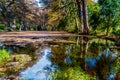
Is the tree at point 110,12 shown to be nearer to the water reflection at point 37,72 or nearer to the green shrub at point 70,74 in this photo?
the water reflection at point 37,72

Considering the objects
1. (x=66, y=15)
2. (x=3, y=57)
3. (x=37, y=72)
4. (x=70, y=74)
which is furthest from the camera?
(x=66, y=15)

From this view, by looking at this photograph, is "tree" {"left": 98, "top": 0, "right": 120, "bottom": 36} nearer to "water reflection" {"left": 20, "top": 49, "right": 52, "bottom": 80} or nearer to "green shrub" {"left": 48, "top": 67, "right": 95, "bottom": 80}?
"water reflection" {"left": 20, "top": 49, "right": 52, "bottom": 80}

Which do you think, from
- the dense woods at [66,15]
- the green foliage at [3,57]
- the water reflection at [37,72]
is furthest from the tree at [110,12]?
the water reflection at [37,72]

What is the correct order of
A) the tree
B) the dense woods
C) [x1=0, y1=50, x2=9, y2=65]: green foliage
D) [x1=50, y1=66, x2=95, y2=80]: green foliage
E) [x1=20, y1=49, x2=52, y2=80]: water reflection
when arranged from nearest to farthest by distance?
[x1=50, y1=66, x2=95, y2=80]: green foliage → [x1=20, y1=49, x2=52, y2=80]: water reflection → [x1=0, y1=50, x2=9, y2=65]: green foliage → the tree → the dense woods

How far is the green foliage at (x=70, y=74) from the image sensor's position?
40.7 ft

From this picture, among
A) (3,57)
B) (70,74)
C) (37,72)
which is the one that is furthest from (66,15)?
(70,74)

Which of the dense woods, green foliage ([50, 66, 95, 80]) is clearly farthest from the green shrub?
the dense woods

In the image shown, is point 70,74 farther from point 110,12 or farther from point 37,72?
point 110,12

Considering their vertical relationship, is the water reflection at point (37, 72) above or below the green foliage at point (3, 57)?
below

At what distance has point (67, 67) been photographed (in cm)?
1494

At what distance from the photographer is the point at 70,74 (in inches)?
516

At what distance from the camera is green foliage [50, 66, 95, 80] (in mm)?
12398

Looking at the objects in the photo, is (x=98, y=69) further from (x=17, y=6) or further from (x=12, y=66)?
(x=17, y=6)

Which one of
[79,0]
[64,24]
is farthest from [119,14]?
[64,24]
